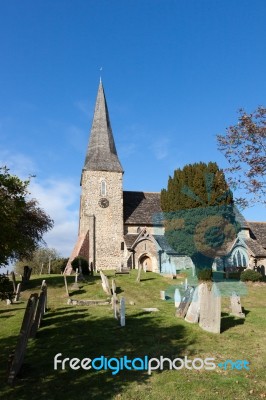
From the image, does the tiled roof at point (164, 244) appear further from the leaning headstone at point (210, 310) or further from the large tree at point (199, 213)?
the leaning headstone at point (210, 310)

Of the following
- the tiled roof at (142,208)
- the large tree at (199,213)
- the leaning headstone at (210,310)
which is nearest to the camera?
the leaning headstone at (210,310)

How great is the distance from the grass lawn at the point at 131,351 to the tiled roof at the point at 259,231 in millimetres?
26452

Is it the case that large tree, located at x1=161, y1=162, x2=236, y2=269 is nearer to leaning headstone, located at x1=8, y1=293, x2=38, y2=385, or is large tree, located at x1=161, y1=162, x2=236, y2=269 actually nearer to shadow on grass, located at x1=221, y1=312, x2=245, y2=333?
shadow on grass, located at x1=221, y1=312, x2=245, y2=333

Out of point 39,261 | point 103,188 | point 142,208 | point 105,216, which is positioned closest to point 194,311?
point 105,216

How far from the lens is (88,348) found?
379 inches

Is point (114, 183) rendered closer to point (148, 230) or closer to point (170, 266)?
point (148, 230)

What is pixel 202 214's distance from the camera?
32.2 meters

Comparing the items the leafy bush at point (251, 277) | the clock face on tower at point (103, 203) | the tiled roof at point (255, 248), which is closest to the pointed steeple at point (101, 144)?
the clock face on tower at point (103, 203)

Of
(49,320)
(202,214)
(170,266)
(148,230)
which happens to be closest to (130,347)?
(49,320)

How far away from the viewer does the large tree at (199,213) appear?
32031mm

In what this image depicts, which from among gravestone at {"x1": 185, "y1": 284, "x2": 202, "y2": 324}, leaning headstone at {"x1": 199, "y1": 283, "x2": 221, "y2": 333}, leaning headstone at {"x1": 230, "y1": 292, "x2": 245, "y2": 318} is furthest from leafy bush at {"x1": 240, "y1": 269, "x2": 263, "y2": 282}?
leaning headstone at {"x1": 199, "y1": 283, "x2": 221, "y2": 333}

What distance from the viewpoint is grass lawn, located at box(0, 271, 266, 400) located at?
7.02 meters

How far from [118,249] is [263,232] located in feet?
60.9

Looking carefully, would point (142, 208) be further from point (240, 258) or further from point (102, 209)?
point (240, 258)
